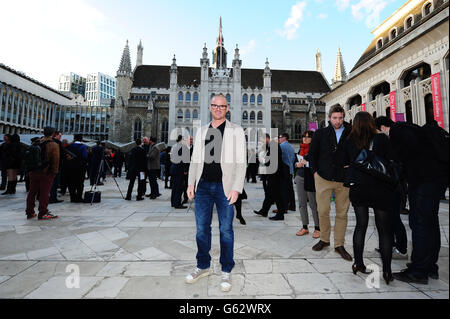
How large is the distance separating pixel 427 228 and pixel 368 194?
735 millimetres

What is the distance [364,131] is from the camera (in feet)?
8.09

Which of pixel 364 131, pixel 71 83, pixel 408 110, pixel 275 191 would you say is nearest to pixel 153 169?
pixel 275 191

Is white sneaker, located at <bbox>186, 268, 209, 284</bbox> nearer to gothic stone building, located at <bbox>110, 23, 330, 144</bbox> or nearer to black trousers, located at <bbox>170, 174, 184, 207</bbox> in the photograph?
black trousers, located at <bbox>170, 174, 184, 207</bbox>

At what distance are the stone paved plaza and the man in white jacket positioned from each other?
1.10ft

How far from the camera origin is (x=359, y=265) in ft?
7.82

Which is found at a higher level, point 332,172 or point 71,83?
point 71,83

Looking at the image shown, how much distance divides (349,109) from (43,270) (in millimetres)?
25155

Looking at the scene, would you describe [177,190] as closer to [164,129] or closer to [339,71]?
[164,129]

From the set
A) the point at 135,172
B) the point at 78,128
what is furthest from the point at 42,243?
the point at 78,128

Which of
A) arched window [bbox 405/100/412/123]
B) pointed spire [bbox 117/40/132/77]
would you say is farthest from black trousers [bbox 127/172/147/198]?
pointed spire [bbox 117/40/132/77]

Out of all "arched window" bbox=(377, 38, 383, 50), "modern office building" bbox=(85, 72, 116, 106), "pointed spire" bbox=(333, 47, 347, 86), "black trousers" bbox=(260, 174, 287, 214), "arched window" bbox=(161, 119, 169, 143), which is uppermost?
"modern office building" bbox=(85, 72, 116, 106)

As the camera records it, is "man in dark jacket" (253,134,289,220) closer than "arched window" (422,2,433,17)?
Yes

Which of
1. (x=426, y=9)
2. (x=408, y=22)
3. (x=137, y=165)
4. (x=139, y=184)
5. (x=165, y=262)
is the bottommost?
(x=165, y=262)

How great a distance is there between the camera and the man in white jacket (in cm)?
224
